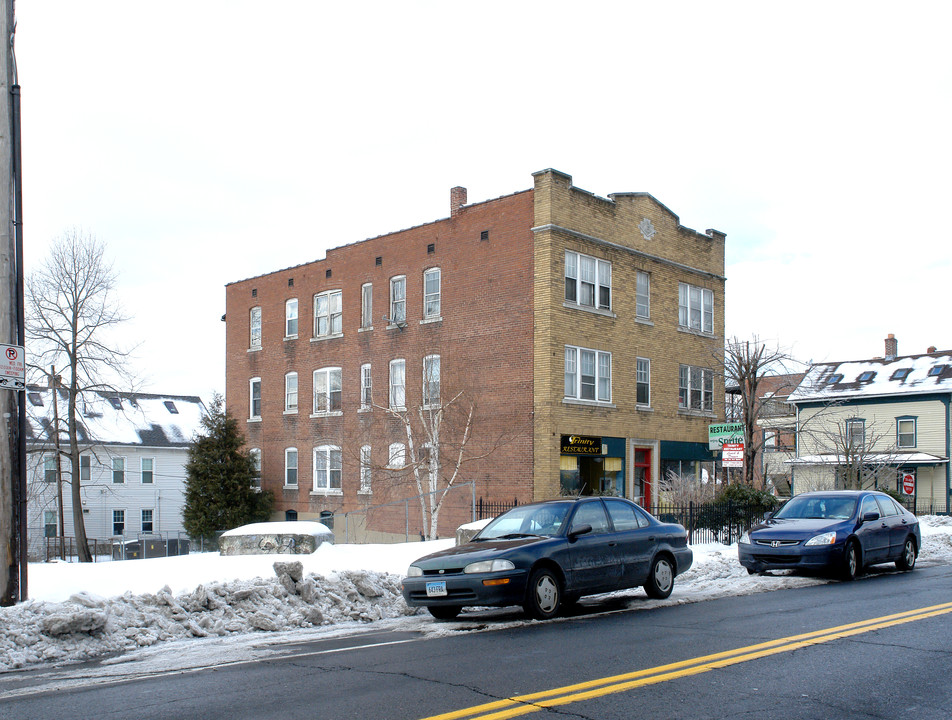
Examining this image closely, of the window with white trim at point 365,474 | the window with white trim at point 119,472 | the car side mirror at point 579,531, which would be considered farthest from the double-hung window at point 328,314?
the car side mirror at point 579,531

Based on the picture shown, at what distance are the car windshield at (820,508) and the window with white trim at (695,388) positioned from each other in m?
16.0

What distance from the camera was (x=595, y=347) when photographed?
1164 inches

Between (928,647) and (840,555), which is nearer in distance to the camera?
(928,647)

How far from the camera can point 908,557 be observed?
1733cm

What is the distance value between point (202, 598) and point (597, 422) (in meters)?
19.5

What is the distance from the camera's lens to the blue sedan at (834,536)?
49.9 ft

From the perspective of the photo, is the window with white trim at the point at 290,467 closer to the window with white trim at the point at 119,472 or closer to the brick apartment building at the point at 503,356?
the brick apartment building at the point at 503,356

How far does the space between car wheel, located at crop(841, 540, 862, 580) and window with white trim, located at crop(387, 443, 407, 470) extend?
714 inches

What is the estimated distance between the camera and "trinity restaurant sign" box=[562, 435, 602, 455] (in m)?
28.2

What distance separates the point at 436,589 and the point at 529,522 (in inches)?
68.3

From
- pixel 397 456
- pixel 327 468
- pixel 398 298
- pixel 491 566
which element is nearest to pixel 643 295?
pixel 398 298

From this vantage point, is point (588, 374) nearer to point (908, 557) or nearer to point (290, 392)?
point (908, 557)

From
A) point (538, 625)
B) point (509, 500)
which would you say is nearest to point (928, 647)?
point (538, 625)

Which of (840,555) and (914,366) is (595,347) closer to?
(840,555)
